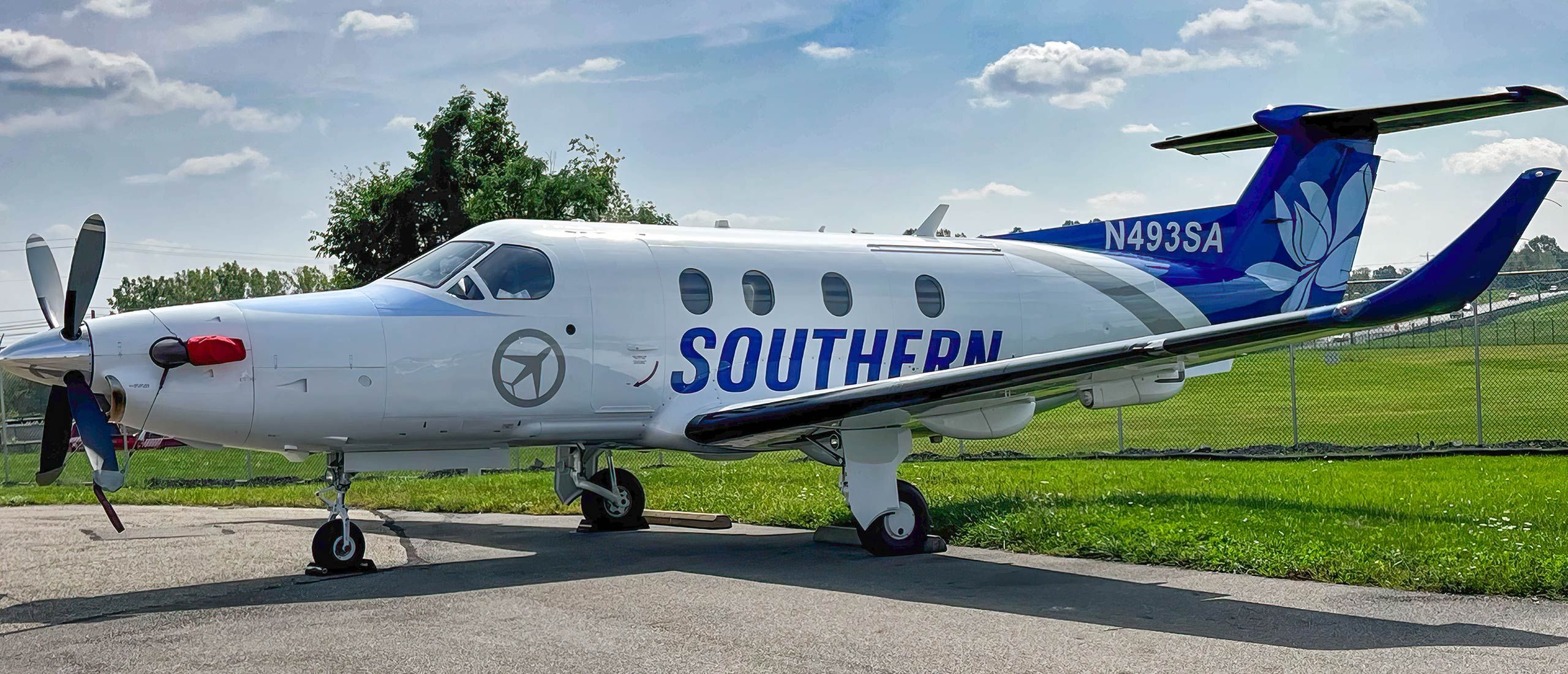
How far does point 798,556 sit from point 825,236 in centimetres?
336

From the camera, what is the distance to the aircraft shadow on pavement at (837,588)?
7.44 meters

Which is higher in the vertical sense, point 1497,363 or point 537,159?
point 537,159

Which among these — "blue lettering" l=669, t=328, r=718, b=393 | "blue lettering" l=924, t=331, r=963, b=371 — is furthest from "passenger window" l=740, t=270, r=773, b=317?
"blue lettering" l=924, t=331, r=963, b=371

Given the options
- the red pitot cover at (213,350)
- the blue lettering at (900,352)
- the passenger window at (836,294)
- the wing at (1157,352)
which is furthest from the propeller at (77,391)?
the blue lettering at (900,352)

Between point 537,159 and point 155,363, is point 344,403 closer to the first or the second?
point 155,363

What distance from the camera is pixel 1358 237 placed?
15.0m

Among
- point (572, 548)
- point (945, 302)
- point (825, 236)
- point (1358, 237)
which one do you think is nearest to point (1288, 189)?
point (1358, 237)

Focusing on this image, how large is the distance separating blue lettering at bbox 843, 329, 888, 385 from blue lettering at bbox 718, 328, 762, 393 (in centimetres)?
95

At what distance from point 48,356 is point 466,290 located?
3.09m

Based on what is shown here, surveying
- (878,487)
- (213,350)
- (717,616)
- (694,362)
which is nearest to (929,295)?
(878,487)

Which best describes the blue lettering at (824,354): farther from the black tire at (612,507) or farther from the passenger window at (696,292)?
the black tire at (612,507)

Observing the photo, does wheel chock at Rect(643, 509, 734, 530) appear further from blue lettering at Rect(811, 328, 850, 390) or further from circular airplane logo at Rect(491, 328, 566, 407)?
circular airplane logo at Rect(491, 328, 566, 407)

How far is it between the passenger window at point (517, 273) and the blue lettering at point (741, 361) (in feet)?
5.54

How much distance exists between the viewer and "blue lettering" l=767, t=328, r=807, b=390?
472 inches
